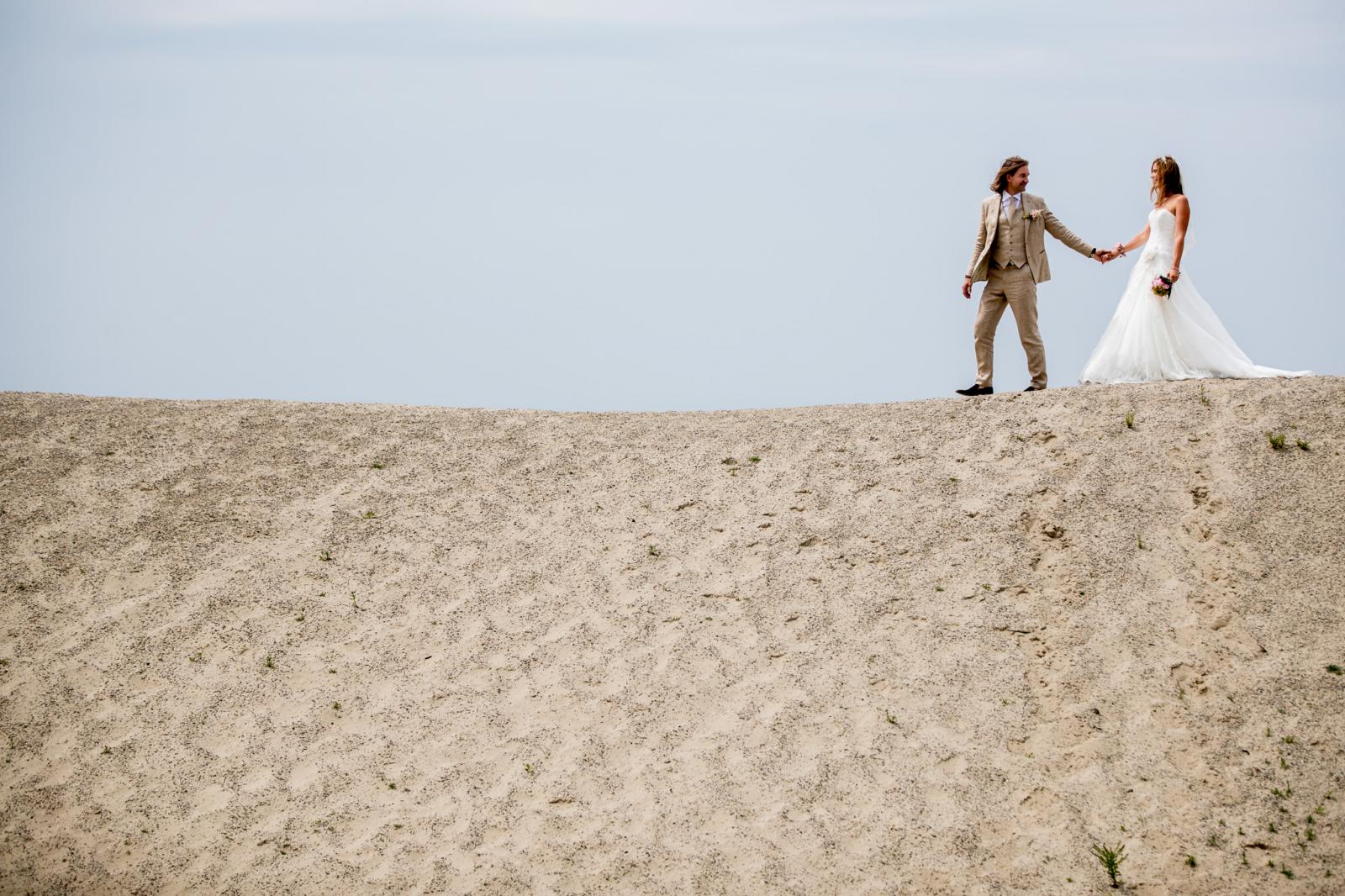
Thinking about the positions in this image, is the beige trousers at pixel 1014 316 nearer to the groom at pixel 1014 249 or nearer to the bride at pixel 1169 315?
the groom at pixel 1014 249

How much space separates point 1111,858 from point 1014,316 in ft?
19.0

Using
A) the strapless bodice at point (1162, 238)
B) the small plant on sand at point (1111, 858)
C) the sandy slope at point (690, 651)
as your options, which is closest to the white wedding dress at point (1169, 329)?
the strapless bodice at point (1162, 238)

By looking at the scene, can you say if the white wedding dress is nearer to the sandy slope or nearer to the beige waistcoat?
the sandy slope

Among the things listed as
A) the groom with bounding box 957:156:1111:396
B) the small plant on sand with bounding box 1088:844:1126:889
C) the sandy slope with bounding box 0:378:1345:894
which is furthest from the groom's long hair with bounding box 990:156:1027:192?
the small plant on sand with bounding box 1088:844:1126:889

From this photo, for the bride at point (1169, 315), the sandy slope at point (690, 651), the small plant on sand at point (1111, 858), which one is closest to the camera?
the small plant on sand at point (1111, 858)

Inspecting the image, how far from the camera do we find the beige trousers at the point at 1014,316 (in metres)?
11.8

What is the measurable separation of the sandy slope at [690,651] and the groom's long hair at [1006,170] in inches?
87.8

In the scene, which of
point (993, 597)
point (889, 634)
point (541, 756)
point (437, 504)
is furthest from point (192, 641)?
point (993, 597)

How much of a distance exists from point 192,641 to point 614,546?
3830 mm

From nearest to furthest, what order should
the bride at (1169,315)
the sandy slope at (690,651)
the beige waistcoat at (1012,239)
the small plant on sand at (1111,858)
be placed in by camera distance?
the small plant on sand at (1111,858) < the sandy slope at (690,651) < the bride at (1169,315) < the beige waistcoat at (1012,239)

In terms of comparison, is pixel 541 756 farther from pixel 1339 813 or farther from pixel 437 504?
pixel 1339 813

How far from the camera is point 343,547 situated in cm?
1144

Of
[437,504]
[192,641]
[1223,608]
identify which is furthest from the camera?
[437,504]

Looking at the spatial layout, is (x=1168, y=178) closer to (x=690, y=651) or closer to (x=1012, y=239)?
(x=1012, y=239)
